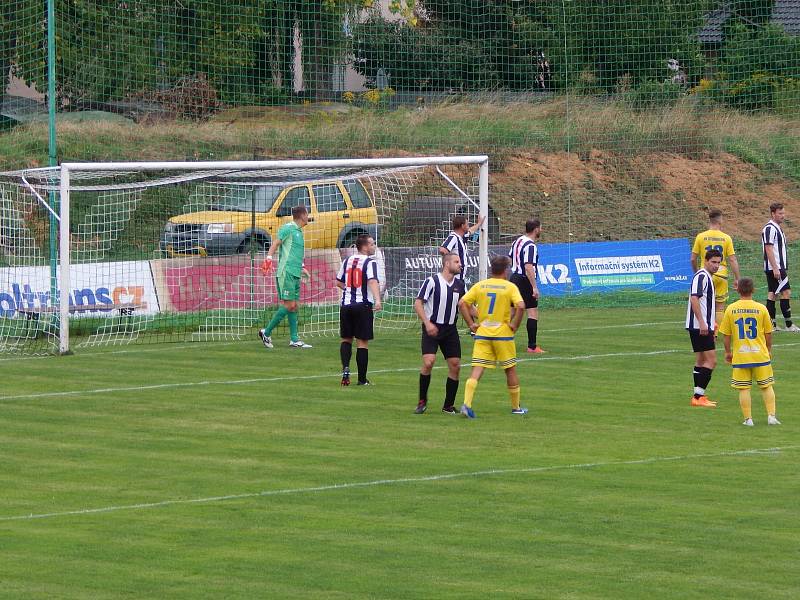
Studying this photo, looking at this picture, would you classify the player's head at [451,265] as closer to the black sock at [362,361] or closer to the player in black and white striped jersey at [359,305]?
the player in black and white striped jersey at [359,305]

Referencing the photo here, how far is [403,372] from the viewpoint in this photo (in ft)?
62.6

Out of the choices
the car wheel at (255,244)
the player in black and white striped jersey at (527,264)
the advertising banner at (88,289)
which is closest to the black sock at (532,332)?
the player in black and white striped jersey at (527,264)

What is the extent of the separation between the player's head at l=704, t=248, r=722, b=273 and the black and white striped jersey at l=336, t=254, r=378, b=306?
4.11 metres

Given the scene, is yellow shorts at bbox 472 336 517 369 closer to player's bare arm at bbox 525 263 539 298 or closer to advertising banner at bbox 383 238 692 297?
player's bare arm at bbox 525 263 539 298

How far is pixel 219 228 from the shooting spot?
27219mm

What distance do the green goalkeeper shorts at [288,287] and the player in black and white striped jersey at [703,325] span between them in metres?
6.84

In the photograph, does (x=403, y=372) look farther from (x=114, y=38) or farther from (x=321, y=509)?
(x=114, y=38)

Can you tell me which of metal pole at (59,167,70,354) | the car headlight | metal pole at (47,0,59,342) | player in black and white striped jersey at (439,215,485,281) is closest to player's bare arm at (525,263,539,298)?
player in black and white striped jersey at (439,215,485,281)

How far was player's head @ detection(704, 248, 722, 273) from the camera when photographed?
16.1 metres

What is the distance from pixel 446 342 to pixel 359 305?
229 cm

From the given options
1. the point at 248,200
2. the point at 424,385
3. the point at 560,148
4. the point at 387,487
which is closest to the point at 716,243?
the point at 424,385

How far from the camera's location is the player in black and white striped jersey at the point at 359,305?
1764 cm

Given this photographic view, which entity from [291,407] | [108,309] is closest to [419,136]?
[108,309]

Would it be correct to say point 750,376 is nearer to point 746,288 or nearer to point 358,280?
point 746,288
